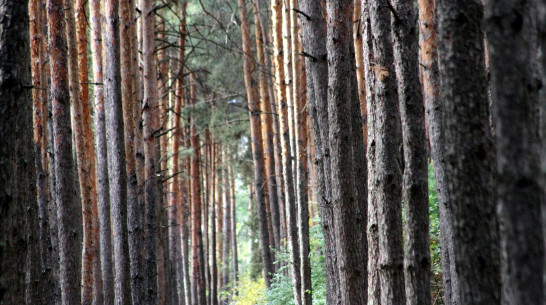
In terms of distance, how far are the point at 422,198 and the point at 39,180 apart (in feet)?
21.6

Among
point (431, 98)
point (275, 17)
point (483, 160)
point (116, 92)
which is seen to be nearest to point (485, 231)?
A: point (483, 160)

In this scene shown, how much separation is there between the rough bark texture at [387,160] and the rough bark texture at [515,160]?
2.30 m

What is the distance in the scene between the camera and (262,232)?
1775cm

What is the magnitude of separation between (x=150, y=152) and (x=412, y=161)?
7160 millimetres

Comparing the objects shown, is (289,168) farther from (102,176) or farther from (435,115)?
(435,115)

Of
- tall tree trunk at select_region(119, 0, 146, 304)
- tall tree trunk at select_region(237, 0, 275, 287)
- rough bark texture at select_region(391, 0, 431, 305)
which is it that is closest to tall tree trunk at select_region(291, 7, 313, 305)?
tall tree trunk at select_region(119, 0, 146, 304)

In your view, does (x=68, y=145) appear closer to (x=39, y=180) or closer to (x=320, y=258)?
(x=39, y=180)

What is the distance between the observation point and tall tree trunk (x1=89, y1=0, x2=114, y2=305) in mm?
10914

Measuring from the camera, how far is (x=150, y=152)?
11227 millimetres

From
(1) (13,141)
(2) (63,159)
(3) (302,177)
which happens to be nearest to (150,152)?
(2) (63,159)

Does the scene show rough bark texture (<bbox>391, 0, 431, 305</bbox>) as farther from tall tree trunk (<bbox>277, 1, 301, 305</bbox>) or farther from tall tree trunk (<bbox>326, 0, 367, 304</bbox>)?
tall tree trunk (<bbox>277, 1, 301, 305</bbox>)

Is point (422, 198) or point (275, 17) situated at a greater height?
point (275, 17)

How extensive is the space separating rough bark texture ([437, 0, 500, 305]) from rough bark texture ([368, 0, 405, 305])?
1.79 meters

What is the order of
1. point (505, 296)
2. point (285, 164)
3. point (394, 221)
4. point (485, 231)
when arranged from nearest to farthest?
point (505, 296)
point (485, 231)
point (394, 221)
point (285, 164)
